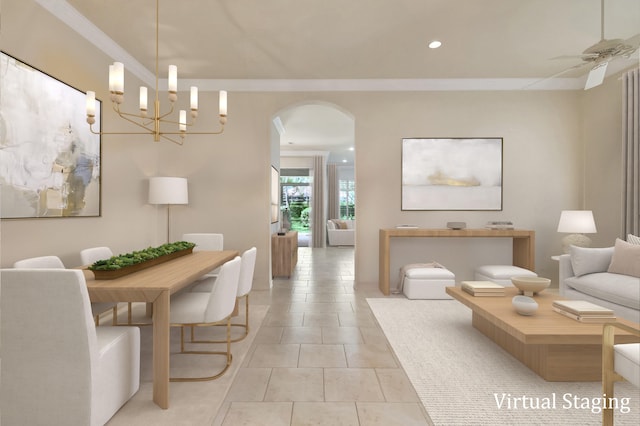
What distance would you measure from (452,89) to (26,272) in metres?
5.09

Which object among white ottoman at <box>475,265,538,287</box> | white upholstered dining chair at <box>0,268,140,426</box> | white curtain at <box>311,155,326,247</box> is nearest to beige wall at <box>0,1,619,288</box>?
white ottoman at <box>475,265,538,287</box>

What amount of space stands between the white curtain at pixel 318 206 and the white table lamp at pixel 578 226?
23.8ft

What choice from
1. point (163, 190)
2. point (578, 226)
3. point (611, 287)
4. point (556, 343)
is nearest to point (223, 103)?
point (163, 190)

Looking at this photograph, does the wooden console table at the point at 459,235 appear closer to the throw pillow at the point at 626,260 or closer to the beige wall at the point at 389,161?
the beige wall at the point at 389,161

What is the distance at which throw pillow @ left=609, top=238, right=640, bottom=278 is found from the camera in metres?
3.18

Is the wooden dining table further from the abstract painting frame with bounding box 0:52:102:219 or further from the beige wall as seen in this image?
the beige wall

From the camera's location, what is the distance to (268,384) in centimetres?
216

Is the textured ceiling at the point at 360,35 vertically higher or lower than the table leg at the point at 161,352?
higher

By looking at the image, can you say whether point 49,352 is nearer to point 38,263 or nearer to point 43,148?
point 38,263

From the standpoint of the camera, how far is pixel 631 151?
13.0ft

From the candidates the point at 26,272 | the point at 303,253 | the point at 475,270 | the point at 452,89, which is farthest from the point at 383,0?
the point at 303,253

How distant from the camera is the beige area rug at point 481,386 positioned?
182 centimetres

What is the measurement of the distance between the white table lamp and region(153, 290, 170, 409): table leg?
4.53 m

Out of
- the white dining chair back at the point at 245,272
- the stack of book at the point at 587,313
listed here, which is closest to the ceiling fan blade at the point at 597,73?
the stack of book at the point at 587,313
